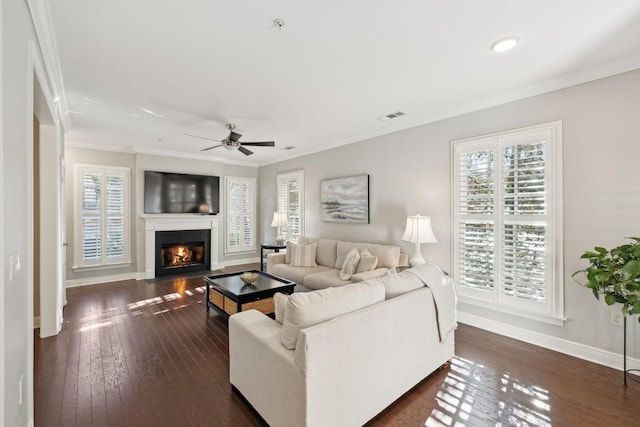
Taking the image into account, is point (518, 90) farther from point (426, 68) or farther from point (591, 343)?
point (591, 343)

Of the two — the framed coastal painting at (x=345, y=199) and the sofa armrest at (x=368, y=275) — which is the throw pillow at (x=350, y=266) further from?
the framed coastal painting at (x=345, y=199)

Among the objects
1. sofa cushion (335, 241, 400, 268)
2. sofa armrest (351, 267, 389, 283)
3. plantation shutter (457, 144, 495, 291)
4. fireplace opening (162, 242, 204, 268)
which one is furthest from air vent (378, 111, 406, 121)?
fireplace opening (162, 242, 204, 268)

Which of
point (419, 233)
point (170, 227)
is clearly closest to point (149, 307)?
point (170, 227)

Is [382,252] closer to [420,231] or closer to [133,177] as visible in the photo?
[420,231]

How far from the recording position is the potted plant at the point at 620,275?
2.23 metres

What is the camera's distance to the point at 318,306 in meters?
1.84

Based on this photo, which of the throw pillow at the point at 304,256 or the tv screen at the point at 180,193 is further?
the tv screen at the point at 180,193

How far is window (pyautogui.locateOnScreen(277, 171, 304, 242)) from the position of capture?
21.2 ft

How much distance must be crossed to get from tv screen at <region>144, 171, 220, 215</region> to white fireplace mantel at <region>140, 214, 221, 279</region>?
0.15m

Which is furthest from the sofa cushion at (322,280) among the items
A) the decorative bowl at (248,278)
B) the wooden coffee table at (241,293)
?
the decorative bowl at (248,278)

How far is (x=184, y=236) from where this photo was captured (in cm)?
662

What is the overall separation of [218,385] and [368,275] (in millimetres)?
2085

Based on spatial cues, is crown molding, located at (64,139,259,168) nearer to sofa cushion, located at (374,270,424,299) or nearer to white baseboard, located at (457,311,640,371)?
sofa cushion, located at (374,270,424,299)

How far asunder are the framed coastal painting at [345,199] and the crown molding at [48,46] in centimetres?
397
